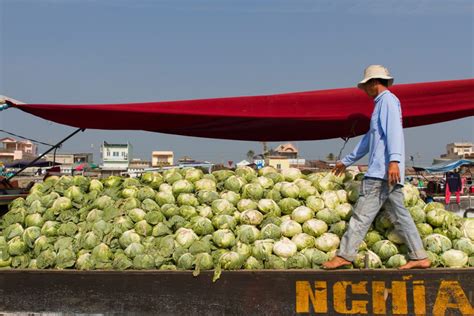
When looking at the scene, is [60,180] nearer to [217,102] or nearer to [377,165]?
[217,102]

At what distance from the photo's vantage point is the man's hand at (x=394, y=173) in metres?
3.54

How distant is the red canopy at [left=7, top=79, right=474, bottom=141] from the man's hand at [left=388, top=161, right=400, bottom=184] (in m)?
1.25

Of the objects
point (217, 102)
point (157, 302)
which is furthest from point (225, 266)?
point (217, 102)

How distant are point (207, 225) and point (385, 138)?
1739mm

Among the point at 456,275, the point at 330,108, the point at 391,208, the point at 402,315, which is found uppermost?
the point at 330,108

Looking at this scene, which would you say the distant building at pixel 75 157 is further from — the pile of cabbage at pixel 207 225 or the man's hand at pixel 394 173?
the man's hand at pixel 394 173

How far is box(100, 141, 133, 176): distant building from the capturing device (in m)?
54.9

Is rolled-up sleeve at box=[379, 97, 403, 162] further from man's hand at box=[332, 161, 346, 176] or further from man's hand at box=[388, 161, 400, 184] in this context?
man's hand at box=[332, 161, 346, 176]

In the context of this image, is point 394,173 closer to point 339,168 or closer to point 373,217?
point 373,217

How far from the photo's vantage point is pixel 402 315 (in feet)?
11.1

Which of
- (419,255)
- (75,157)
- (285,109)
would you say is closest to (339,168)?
(285,109)

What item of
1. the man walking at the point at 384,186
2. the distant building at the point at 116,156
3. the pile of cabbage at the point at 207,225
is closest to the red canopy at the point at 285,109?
the pile of cabbage at the point at 207,225

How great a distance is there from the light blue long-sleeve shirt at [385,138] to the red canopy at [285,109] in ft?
2.98

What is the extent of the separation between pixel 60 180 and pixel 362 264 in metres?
3.32
